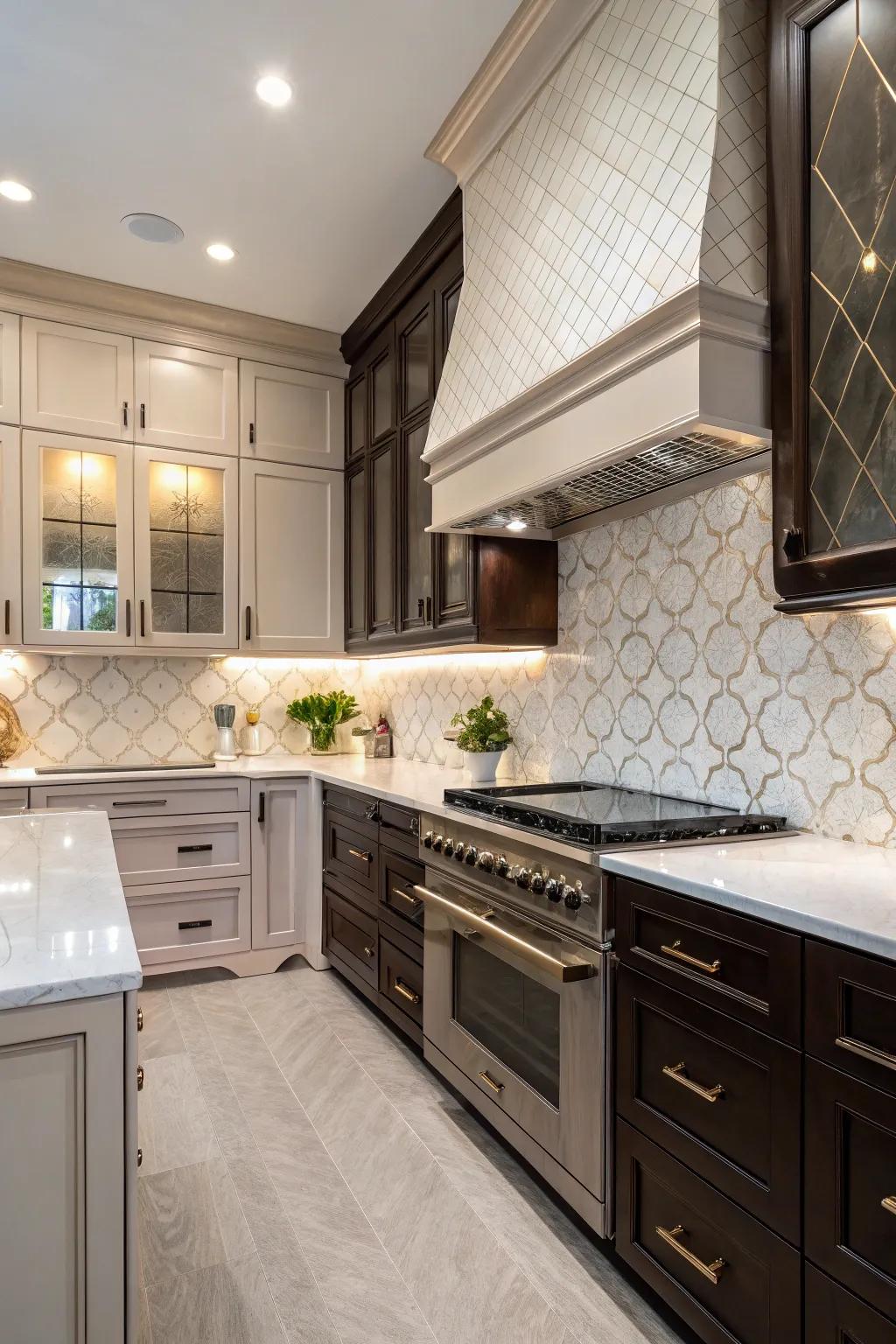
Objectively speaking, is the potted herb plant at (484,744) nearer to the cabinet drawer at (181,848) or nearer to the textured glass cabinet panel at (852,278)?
the cabinet drawer at (181,848)

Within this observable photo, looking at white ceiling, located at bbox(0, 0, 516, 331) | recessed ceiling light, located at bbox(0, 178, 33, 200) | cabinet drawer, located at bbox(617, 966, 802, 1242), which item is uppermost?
recessed ceiling light, located at bbox(0, 178, 33, 200)

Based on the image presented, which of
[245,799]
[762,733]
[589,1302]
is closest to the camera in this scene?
[589,1302]

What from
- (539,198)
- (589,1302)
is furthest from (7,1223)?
(539,198)

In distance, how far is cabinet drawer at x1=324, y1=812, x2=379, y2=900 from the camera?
9.92ft

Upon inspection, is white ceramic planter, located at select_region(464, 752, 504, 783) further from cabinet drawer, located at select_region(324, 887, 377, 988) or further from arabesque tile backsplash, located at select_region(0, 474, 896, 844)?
cabinet drawer, located at select_region(324, 887, 377, 988)

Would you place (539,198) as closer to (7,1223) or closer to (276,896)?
(7,1223)

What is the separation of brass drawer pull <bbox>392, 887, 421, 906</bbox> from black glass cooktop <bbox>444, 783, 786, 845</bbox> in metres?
0.44

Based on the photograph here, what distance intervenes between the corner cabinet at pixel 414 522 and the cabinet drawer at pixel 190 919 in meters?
1.30

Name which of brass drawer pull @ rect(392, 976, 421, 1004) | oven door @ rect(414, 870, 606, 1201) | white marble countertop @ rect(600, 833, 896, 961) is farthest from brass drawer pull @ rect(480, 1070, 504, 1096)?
white marble countertop @ rect(600, 833, 896, 961)

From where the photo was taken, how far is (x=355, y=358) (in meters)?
4.02

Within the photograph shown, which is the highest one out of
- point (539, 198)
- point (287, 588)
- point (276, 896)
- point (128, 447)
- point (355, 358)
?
point (355, 358)

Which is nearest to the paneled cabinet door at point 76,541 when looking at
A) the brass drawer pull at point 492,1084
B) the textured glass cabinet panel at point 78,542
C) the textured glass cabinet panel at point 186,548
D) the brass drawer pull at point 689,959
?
the textured glass cabinet panel at point 78,542

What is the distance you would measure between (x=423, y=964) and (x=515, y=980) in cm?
58

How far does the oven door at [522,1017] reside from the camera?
1724 millimetres
